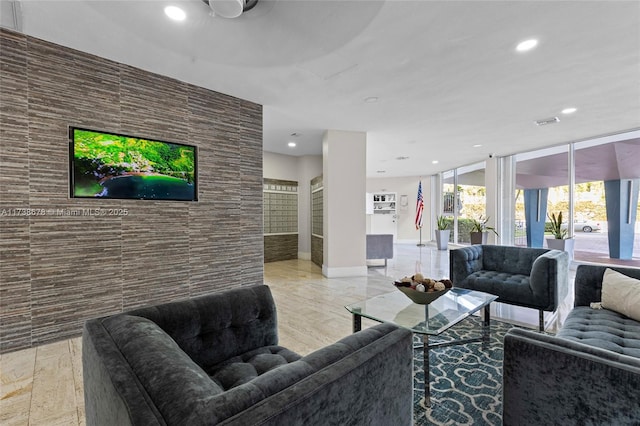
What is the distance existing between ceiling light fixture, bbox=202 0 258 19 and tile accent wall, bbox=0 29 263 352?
1.74 meters

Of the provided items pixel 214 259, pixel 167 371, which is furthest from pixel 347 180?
pixel 167 371

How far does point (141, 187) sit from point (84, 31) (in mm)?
1470

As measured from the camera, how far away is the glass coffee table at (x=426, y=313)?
1922mm

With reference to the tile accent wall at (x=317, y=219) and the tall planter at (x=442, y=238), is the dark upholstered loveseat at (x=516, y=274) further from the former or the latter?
the tall planter at (x=442, y=238)

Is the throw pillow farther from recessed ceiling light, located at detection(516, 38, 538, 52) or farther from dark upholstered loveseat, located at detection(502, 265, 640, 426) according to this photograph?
recessed ceiling light, located at detection(516, 38, 538, 52)

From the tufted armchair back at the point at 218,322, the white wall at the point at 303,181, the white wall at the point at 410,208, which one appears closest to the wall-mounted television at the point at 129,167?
the tufted armchair back at the point at 218,322

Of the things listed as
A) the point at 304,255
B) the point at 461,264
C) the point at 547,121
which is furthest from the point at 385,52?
the point at 304,255

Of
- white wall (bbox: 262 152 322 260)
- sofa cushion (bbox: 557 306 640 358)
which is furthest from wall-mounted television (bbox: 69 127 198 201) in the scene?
white wall (bbox: 262 152 322 260)

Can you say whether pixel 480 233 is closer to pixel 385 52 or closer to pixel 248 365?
pixel 385 52

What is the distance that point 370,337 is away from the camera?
1106 mm

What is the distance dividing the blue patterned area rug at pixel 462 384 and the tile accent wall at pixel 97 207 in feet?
8.79

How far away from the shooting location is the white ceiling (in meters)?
2.21

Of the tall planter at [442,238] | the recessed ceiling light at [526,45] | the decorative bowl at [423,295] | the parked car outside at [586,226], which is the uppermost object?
the recessed ceiling light at [526,45]

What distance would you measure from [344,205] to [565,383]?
4.35 m
